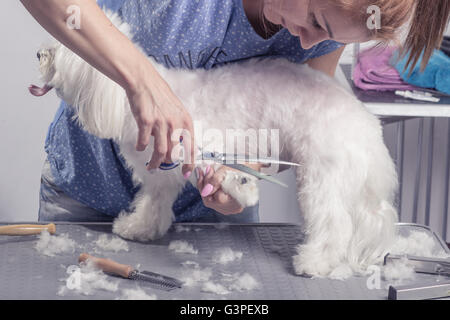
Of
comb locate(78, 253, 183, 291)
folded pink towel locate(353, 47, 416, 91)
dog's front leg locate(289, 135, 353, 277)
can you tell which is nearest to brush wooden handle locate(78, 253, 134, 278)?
comb locate(78, 253, 183, 291)

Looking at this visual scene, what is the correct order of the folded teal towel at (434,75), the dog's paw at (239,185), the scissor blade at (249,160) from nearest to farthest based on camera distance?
1. the scissor blade at (249,160)
2. the dog's paw at (239,185)
3. the folded teal towel at (434,75)

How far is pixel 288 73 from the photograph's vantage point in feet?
3.70

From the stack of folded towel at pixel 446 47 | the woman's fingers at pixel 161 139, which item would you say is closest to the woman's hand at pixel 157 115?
the woman's fingers at pixel 161 139

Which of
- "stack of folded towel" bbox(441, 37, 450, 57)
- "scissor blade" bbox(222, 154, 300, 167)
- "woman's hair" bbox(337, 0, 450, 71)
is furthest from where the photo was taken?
"stack of folded towel" bbox(441, 37, 450, 57)

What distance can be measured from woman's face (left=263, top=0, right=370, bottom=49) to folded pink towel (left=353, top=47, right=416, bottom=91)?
0.86 metres

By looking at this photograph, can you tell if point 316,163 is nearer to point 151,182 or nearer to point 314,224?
point 314,224

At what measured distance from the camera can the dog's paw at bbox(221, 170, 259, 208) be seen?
107 cm

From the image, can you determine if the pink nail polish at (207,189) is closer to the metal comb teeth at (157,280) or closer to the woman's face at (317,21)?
the metal comb teeth at (157,280)

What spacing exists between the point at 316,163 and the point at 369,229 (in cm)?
15

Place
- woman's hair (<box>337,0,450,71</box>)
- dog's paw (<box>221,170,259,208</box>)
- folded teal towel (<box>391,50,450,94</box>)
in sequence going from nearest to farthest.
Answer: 1. woman's hair (<box>337,0,450,71</box>)
2. dog's paw (<box>221,170,259,208</box>)
3. folded teal towel (<box>391,50,450,94</box>)

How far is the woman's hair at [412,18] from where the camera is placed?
867mm

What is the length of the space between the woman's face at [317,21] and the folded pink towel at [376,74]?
2.82 feet

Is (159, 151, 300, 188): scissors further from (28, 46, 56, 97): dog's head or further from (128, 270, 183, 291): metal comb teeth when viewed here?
(28, 46, 56, 97): dog's head
